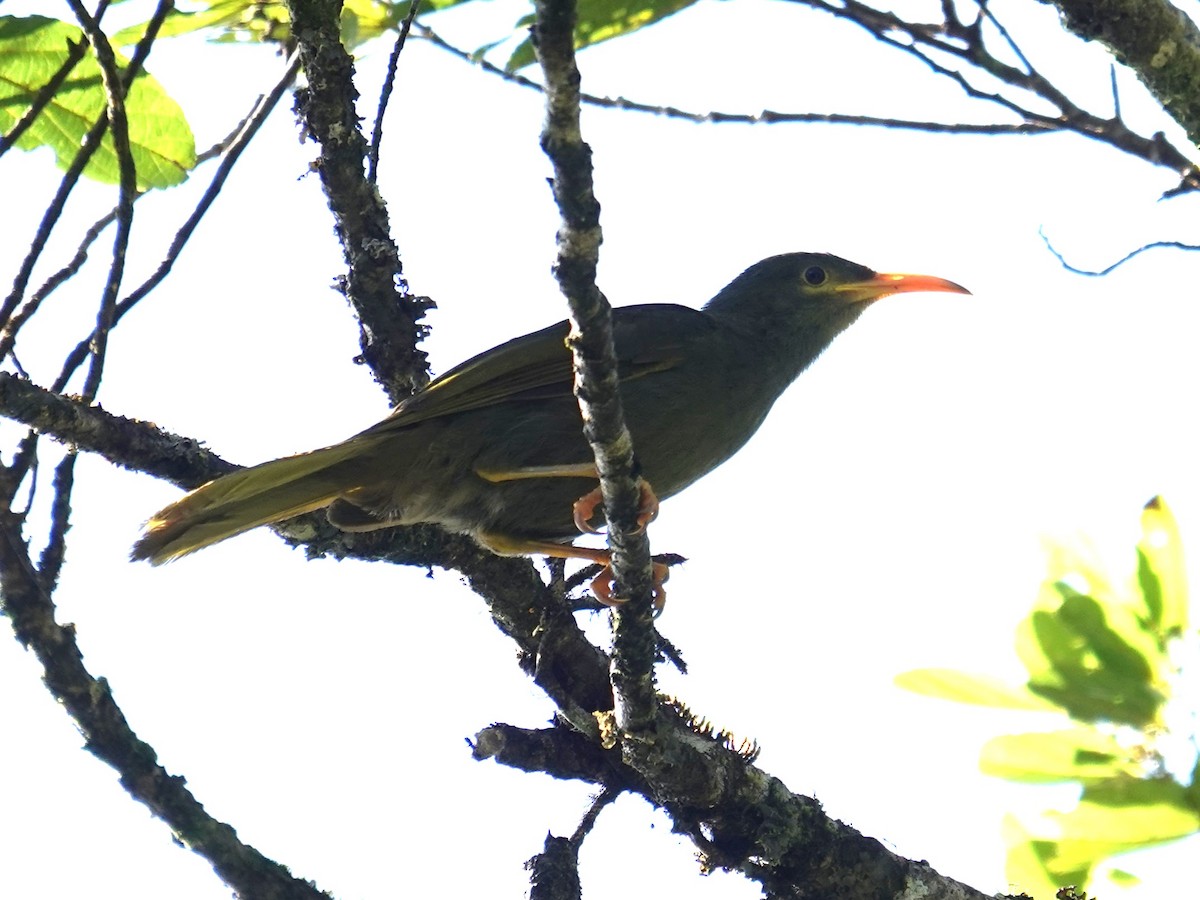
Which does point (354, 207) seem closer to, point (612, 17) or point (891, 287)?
point (612, 17)

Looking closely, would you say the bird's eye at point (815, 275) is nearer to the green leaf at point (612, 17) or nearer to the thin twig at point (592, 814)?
the green leaf at point (612, 17)

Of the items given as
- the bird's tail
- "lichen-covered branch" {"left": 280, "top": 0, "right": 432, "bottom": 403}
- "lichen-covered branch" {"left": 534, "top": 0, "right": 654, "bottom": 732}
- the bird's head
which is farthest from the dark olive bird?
"lichen-covered branch" {"left": 534, "top": 0, "right": 654, "bottom": 732}

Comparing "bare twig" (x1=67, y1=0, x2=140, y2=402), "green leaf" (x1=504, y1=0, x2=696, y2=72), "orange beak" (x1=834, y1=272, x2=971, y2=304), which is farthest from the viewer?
"orange beak" (x1=834, y1=272, x2=971, y2=304)

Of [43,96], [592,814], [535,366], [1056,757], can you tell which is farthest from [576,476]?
[1056,757]

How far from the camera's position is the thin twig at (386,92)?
178 inches

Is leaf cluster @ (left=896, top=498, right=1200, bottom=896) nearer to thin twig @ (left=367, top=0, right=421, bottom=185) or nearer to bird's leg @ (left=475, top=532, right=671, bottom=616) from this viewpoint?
bird's leg @ (left=475, top=532, right=671, bottom=616)

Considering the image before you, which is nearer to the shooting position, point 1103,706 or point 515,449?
point 1103,706

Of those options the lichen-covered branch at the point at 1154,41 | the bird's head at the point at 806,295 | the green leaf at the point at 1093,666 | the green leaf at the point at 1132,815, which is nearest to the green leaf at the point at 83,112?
the bird's head at the point at 806,295

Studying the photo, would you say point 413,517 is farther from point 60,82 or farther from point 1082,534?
point 1082,534

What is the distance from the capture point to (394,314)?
508 centimetres

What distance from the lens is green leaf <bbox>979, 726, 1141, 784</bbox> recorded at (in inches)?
123

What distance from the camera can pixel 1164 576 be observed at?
10.1 feet

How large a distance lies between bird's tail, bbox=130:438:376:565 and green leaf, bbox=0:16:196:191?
1.10m

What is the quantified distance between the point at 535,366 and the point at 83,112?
1.87m
